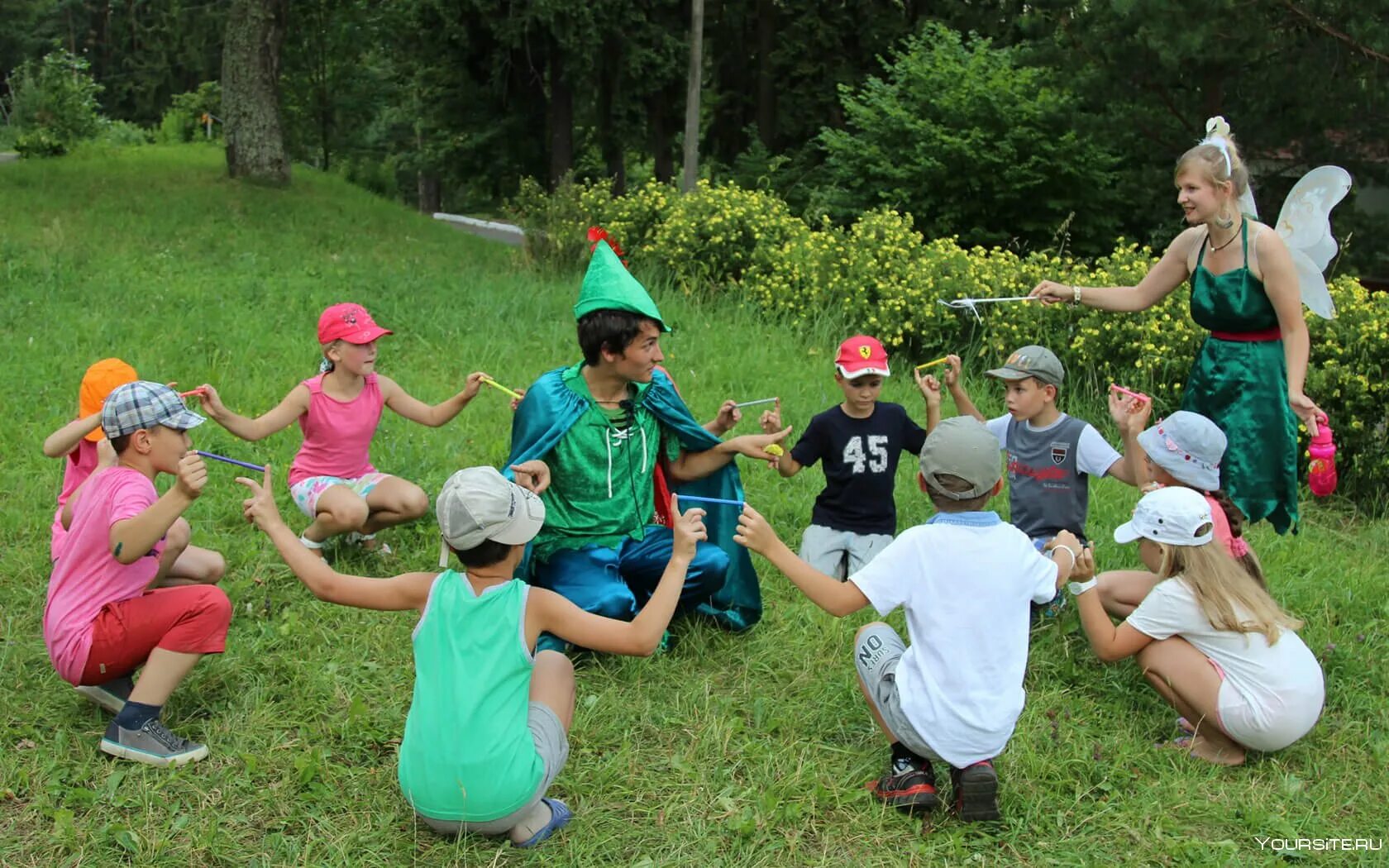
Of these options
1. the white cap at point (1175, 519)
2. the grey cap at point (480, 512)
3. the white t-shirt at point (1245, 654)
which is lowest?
the white t-shirt at point (1245, 654)

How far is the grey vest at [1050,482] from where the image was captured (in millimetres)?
4484

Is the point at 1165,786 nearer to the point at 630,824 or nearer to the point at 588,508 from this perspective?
the point at 630,824

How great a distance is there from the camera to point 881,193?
13.9 metres

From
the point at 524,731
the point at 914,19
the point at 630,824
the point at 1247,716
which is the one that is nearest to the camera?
the point at 524,731

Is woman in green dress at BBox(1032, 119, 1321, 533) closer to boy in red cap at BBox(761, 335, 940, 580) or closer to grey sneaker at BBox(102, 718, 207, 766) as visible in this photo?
boy in red cap at BBox(761, 335, 940, 580)

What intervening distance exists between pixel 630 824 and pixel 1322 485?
2814 millimetres

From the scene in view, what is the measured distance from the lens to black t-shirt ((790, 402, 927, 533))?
4.68 m

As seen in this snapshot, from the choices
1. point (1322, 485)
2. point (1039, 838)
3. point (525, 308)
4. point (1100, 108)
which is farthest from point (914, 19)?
point (1039, 838)

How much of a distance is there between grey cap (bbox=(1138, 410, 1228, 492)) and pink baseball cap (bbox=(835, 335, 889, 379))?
1.07 meters

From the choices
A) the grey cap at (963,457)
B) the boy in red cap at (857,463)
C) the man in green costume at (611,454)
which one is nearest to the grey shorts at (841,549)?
the boy in red cap at (857,463)

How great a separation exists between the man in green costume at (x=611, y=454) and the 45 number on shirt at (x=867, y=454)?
50 centimetres

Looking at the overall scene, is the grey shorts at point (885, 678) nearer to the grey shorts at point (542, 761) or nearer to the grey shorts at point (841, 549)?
the grey shorts at point (542, 761)

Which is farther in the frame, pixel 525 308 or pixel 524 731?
pixel 525 308

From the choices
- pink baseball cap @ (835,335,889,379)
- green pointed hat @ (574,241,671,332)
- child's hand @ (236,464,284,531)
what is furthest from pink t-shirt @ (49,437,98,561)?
pink baseball cap @ (835,335,889,379)
